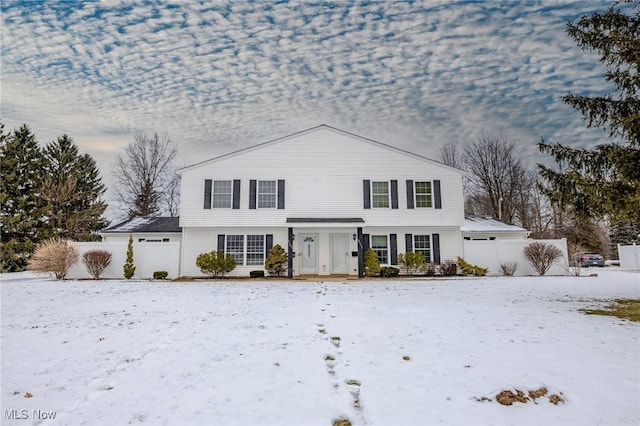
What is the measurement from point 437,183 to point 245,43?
11.7 meters

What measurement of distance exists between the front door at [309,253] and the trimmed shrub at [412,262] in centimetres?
435

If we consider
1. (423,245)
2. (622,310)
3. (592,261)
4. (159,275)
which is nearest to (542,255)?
(423,245)

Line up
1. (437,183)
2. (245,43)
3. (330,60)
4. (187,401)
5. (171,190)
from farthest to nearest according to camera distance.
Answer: (171,190) < (437,183) < (330,60) < (245,43) < (187,401)

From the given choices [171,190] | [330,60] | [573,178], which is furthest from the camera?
[171,190]

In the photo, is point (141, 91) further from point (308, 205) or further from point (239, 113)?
point (308, 205)

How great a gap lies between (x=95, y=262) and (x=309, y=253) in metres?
10.3

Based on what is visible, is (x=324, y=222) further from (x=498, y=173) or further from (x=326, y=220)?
(x=498, y=173)

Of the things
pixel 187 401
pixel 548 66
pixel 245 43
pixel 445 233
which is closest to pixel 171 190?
pixel 245 43

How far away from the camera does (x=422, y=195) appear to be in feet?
61.7

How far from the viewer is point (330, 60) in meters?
14.9

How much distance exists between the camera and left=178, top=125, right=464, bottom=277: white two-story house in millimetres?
18172

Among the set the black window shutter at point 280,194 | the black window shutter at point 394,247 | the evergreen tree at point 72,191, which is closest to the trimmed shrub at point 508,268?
the black window shutter at point 394,247

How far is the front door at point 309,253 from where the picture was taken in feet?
60.6

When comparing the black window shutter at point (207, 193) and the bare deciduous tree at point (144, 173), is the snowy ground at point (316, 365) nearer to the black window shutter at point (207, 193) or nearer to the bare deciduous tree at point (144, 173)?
the black window shutter at point (207, 193)
